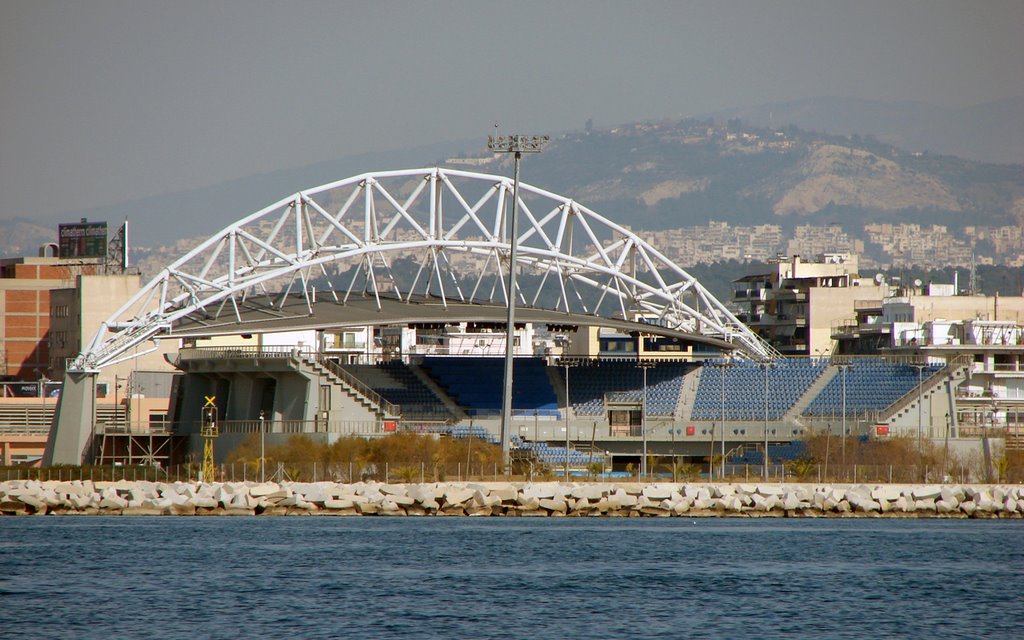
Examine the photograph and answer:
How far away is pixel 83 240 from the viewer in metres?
161

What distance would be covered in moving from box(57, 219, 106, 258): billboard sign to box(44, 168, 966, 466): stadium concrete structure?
59.3 metres

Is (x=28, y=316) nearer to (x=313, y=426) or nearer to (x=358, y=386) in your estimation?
(x=358, y=386)

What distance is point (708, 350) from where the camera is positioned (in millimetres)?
147125

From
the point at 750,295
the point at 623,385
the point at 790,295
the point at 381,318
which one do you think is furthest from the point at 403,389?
the point at 750,295

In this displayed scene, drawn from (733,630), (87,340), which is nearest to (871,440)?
(733,630)

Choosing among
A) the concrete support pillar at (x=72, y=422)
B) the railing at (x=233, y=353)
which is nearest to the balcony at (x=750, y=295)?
the railing at (x=233, y=353)

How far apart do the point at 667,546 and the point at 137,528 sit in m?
19.4

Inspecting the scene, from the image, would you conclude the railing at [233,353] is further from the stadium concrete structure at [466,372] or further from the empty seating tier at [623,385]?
the empty seating tier at [623,385]

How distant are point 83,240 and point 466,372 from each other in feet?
247

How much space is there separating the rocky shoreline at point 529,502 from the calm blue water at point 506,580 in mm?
3580

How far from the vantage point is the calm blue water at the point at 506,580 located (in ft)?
121

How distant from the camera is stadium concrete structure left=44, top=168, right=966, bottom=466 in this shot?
3366 inches

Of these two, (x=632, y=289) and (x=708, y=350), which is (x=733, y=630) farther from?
(x=708, y=350)

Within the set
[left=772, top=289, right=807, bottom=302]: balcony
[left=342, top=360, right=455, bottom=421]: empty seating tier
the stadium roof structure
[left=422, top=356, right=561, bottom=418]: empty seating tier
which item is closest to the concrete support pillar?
the stadium roof structure
